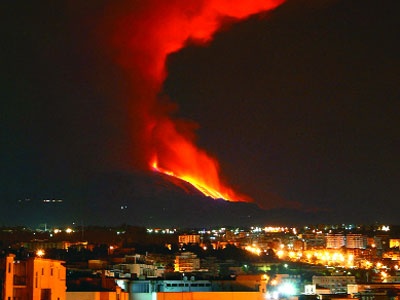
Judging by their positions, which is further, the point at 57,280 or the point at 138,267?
the point at 138,267

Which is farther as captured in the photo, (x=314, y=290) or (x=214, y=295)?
(x=314, y=290)

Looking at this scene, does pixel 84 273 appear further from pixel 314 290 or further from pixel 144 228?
pixel 144 228

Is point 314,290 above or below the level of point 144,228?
below

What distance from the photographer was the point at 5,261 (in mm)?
11250

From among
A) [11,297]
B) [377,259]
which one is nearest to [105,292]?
[11,297]

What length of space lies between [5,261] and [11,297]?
1.45 feet

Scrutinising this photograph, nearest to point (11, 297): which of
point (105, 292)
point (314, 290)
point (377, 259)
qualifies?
point (105, 292)

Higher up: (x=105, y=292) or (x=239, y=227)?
(x=239, y=227)

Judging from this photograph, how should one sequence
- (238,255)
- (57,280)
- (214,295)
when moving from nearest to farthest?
1. (57,280)
2. (214,295)
3. (238,255)

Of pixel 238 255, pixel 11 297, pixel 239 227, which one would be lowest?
pixel 11 297

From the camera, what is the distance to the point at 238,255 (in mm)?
49562

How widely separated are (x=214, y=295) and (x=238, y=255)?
3054 cm

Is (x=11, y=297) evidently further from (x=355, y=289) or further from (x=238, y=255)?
(x=238, y=255)

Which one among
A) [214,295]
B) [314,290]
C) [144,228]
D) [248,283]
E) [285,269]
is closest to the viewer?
[214,295]
